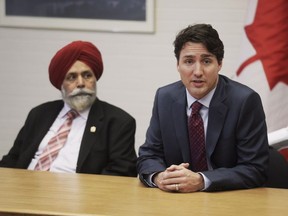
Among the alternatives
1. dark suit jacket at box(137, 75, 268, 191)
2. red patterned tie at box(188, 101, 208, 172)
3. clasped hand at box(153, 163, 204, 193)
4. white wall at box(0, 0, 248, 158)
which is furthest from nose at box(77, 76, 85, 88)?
white wall at box(0, 0, 248, 158)

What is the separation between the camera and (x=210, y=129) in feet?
8.00

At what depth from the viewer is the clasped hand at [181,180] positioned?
2275 millimetres

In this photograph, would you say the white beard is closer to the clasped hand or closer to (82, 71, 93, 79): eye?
(82, 71, 93, 79): eye

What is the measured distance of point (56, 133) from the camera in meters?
3.11

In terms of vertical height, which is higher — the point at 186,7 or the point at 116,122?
the point at 186,7

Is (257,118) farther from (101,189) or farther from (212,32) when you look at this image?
(101,189)

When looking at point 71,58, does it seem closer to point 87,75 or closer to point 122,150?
point 87,75

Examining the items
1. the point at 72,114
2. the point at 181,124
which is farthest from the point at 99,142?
the point at 181,124

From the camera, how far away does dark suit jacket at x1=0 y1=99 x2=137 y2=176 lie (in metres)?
2.95

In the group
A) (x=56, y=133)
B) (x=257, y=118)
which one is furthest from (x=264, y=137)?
(x=56, y=133)

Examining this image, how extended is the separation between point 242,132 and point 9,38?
8.68ft

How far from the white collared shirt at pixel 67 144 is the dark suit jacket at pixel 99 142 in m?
0.03

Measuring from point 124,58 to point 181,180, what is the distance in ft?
7.30

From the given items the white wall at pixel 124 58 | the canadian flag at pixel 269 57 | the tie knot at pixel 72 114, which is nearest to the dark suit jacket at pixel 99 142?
the tie knot at pixel 72 114
